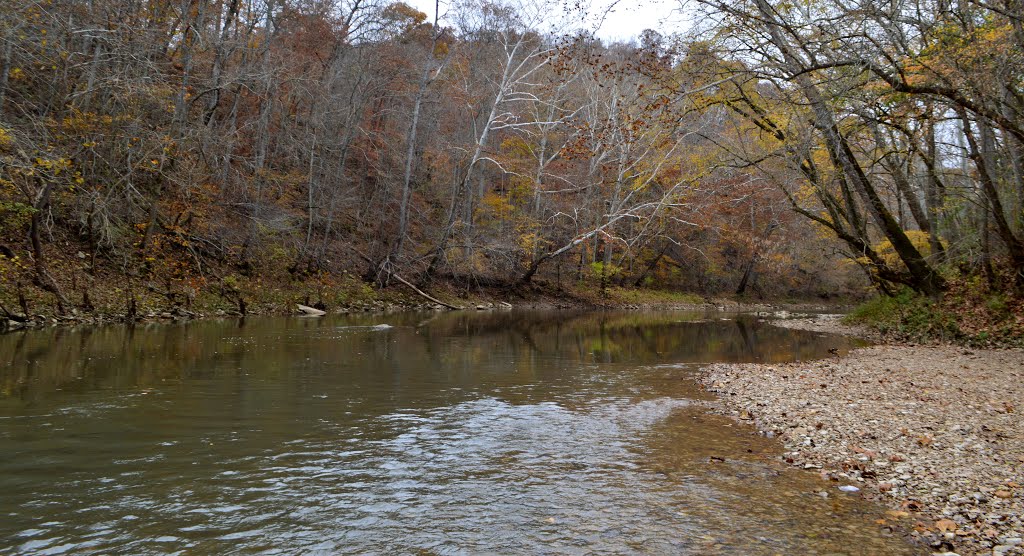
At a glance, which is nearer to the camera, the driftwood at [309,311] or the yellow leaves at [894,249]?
the yellow leaves at [894,249]

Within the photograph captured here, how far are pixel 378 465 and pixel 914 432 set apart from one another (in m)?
5.68

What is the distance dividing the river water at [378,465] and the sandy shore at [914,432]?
1.20ft

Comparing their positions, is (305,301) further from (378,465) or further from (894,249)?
(894,249)

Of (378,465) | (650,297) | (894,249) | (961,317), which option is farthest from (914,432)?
(650,297)

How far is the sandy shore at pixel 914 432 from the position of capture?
181 inches

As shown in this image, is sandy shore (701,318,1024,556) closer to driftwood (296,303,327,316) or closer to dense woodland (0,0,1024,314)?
dense woodland (0,0,1024,314)

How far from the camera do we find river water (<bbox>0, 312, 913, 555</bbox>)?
13.9 feet

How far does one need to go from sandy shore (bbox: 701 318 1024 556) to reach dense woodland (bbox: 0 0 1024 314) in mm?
4705

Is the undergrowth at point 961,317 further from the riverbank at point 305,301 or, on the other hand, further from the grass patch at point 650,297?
the grass patch at point 650,297

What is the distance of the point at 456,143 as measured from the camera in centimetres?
3559

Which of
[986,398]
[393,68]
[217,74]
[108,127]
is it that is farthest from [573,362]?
[393,68]

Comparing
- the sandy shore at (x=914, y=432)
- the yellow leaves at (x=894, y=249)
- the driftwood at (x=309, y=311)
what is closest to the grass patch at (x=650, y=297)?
the yellow leaves at (x=894, y=249)

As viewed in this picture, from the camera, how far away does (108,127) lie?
1616cm

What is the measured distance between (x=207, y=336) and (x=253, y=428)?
9.20m
